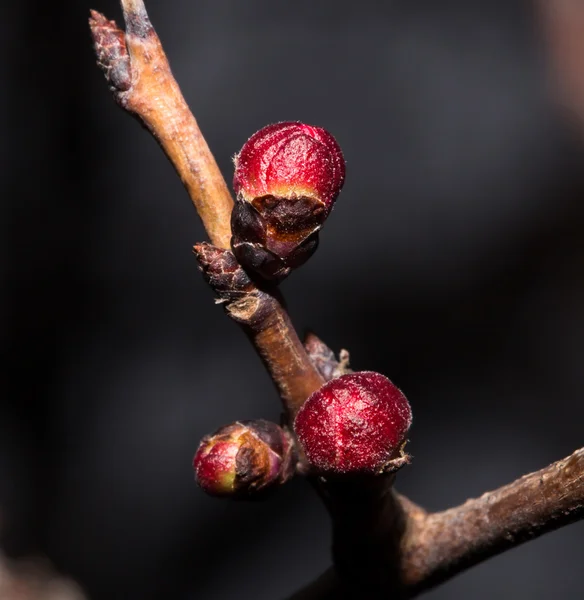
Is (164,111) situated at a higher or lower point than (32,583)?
higher

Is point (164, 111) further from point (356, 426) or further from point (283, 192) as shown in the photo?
point (356, 426)

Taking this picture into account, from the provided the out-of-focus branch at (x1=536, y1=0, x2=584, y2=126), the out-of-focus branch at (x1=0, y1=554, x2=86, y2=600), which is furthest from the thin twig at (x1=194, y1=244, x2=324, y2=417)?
the out-of-focus branch at (x1=536, y1=0, x2=584, y2=126)

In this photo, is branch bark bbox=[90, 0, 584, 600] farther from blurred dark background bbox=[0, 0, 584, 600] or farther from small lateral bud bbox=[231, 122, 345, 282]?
blurred dark background bbox=[0, 0, 584, 600]

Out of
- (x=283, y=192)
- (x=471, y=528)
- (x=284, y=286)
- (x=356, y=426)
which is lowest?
(x=284, y=286)

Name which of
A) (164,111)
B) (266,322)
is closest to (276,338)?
(266,322)

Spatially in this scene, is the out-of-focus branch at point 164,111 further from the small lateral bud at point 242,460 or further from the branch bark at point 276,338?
the small lateral bud at point 242,460

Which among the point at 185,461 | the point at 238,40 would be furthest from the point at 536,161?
the point at 185,461
